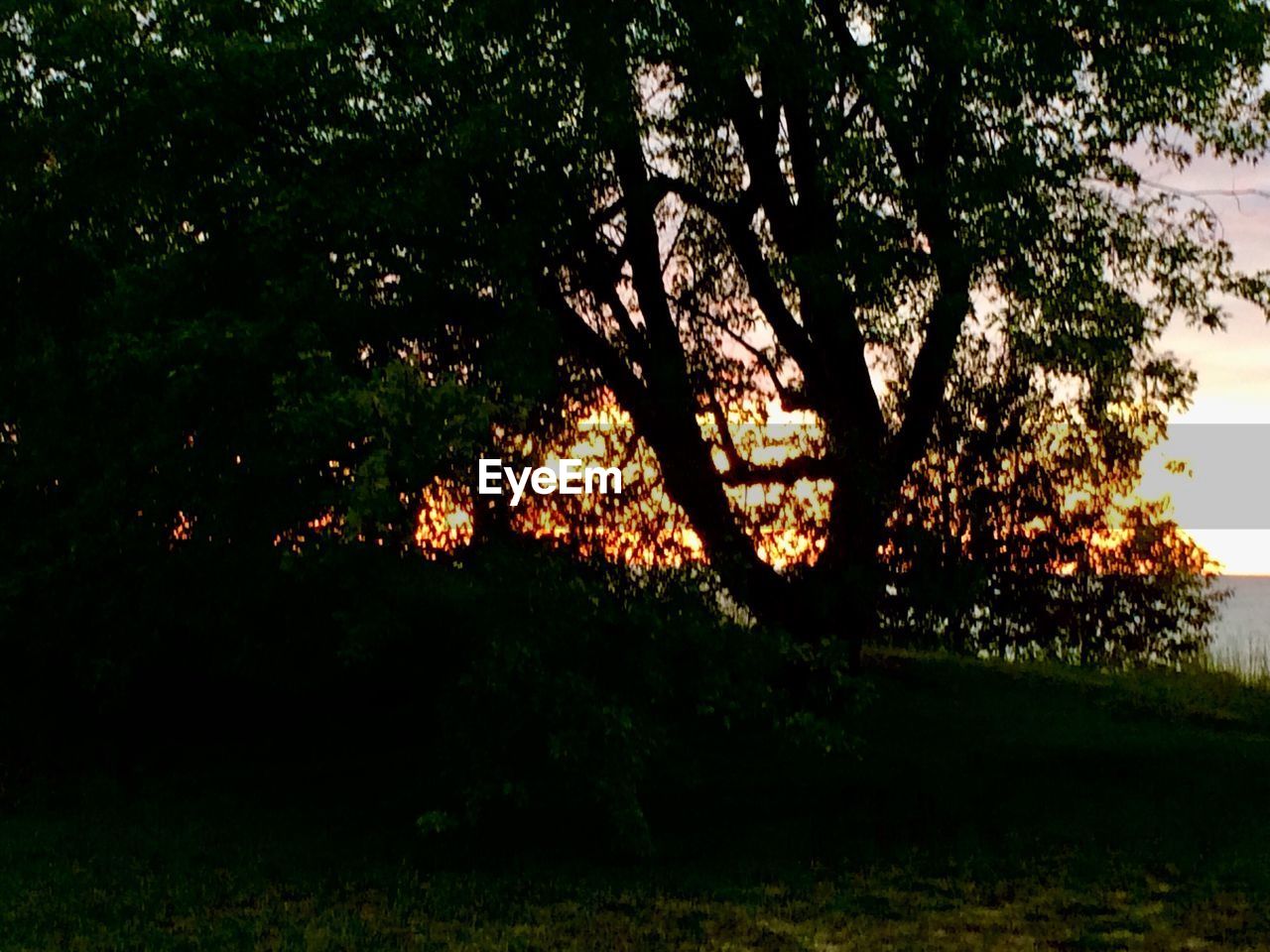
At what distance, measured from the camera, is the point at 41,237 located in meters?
14.8

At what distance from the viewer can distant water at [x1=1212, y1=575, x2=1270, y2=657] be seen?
86.1 ft

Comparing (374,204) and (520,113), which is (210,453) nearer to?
(374,204)

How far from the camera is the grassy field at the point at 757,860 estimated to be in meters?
11.3

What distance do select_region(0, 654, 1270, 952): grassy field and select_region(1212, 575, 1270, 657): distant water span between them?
24.0ft

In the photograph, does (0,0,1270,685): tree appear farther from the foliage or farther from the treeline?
the foliage

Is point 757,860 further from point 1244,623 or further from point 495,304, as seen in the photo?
point 1244,623

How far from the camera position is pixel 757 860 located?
13.6 m

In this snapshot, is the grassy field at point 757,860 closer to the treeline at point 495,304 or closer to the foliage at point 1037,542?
the treeline at point 495,304

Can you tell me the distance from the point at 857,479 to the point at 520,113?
6249 millimetres

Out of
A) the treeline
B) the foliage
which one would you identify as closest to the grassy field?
the treeline

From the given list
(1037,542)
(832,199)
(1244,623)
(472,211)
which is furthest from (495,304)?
(1244,623)

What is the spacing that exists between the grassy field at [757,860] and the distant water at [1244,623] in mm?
7312

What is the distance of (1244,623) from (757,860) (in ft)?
223

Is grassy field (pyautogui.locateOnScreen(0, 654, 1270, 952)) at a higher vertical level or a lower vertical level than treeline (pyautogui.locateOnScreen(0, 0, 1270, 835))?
lower
